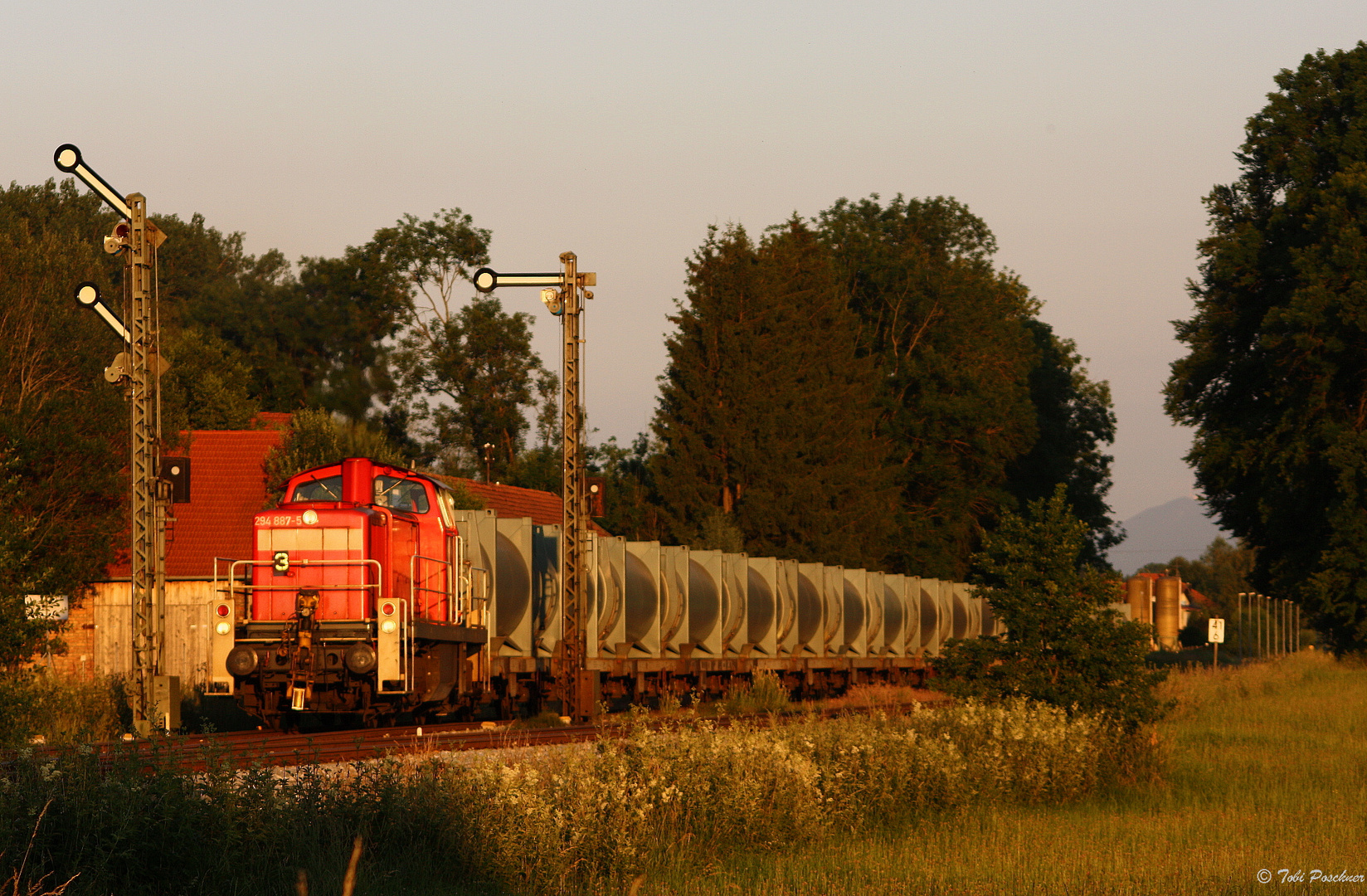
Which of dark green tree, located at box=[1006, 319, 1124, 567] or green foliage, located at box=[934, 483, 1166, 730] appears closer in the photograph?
green foliage, located at box=[934, 483, 1166, 730]

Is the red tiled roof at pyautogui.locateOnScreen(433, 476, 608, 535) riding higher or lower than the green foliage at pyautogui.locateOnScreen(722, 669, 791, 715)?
higher

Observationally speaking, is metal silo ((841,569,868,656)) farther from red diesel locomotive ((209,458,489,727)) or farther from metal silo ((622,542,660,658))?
red diesel locomotive ((209,458,489,727))

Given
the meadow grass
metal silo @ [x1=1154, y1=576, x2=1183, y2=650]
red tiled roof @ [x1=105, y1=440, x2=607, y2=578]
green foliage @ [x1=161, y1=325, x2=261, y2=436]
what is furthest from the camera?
metal silo @ [x1=1154, y1=576, x2=1183, y2=650]

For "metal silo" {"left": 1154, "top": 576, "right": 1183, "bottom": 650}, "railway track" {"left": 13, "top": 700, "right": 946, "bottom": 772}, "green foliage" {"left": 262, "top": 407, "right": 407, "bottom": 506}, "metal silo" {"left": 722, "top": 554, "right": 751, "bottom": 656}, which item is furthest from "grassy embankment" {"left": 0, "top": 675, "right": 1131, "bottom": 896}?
"metal silo" {"left": 1154, "top": 576, "right": 1183, "bottom": 650}

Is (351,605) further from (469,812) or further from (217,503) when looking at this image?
(217,503)

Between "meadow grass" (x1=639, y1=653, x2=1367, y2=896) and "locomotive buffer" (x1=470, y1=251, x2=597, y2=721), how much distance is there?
891cm

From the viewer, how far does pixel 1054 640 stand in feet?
63.6

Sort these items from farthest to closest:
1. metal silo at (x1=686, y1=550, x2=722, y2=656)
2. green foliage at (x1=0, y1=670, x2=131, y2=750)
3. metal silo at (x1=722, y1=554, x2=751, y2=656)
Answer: metal silo at (x1=722, y1=554, x2=751, y2=656) → metal silo at (x1=686, y1=550, x2=722, y2=656) → green foliage at (x1=0, y1=670, x2=131, y2=750)

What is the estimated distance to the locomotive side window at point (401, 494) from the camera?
20.2m

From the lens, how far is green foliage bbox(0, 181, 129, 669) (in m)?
34.5

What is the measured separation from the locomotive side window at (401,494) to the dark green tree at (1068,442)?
53016 millimetres

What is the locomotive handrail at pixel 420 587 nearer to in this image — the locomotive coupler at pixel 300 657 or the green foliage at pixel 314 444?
the locomotive coupler at pixel 300 657

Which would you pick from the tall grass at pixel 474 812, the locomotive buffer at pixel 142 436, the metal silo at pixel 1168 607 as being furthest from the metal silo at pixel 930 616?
the metal silo at pixel 1168 607

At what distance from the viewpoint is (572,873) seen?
10016 millimetres
